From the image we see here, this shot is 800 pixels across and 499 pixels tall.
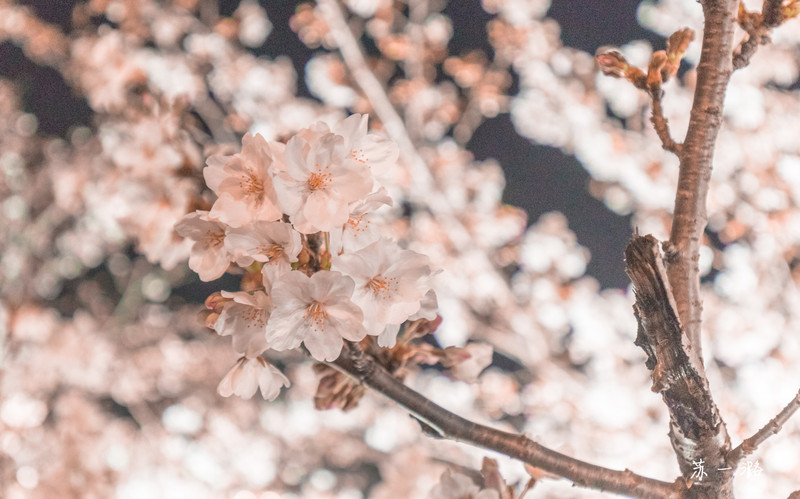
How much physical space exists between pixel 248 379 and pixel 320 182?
0.68ft

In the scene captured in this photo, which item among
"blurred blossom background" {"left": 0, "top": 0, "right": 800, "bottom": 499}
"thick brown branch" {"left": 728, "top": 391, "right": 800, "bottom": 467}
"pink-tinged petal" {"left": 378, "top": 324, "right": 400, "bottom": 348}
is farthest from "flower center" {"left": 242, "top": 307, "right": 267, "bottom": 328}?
"blurred blossom background" {"left": 0, "top": 0, "right": 800, "bottom": 499}

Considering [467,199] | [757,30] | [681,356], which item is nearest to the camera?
[681,356]

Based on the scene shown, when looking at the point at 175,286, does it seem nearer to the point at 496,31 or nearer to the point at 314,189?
the point at 496,31

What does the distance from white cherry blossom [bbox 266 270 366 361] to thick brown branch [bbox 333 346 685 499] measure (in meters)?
0.03

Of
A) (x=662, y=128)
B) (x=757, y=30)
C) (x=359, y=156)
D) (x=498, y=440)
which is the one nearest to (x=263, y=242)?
(x=359, y=156)

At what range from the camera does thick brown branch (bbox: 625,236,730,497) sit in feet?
1.16

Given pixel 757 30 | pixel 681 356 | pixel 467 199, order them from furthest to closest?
pixel 467 199 → pixel 757 30 → pixel 681 356

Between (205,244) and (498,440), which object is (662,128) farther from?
(205,244)

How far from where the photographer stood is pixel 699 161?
1.47 ft

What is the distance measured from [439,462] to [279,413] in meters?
1.08

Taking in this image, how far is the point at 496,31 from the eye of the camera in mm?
2156

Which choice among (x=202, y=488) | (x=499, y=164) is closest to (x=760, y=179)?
(x=499, y=164)

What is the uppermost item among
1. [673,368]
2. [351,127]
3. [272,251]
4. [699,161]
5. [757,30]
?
[757,30]

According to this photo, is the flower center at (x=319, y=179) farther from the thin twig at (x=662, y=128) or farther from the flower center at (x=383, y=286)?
the thin twig at (x=662, y=128)
